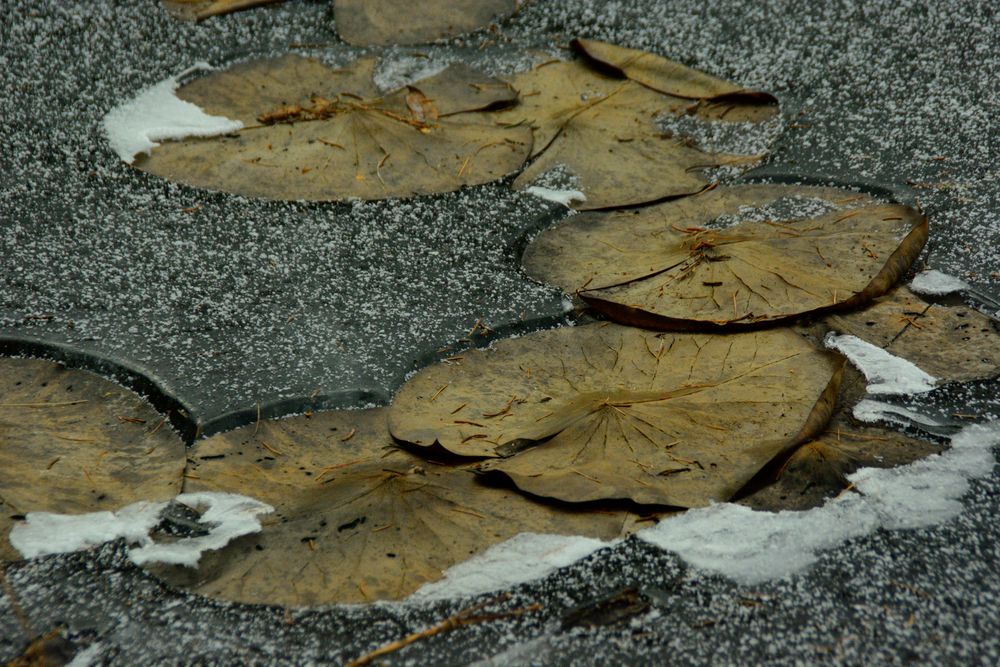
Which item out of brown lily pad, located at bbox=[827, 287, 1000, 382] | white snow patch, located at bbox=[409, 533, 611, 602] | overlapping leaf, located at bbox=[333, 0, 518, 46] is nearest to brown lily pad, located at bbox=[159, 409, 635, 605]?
white snow patch, located at bbox=[409, 533, 611, 602]

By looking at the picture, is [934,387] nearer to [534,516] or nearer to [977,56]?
[534,516]

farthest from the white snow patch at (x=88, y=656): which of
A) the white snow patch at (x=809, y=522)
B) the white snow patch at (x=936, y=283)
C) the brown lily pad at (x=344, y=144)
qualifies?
the white snow patch at (x=936, y=283)

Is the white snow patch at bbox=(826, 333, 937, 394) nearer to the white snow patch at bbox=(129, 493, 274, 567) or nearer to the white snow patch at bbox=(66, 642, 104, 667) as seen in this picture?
the white snow patch at bbox=(129, 493, 274, 567)

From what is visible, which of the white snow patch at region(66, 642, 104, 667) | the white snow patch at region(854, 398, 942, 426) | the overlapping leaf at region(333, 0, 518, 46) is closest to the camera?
the white snow patch at region(66, 642, 104, 667)

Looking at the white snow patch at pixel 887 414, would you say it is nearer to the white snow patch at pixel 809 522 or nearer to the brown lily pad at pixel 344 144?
the white snow patch at pixel 809 522

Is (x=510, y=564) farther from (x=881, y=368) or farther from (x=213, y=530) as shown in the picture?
(x=881, y=368)

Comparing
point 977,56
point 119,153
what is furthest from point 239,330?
point 977,56
